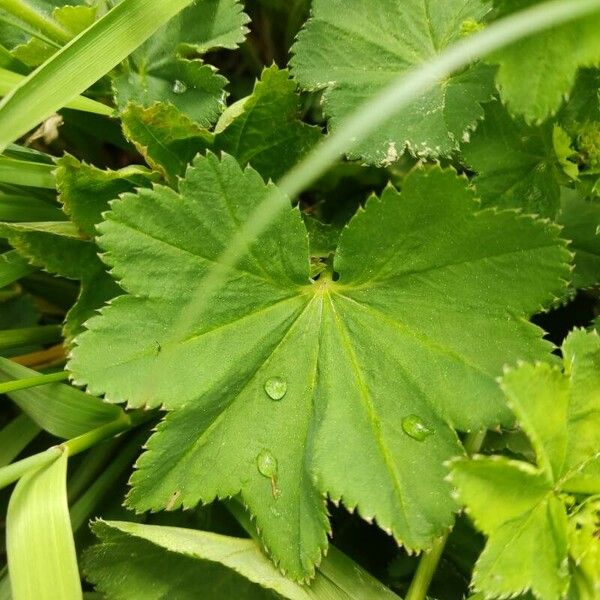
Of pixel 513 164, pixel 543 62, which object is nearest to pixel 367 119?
pixel 543 62

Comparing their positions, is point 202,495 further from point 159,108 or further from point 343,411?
point 159,108

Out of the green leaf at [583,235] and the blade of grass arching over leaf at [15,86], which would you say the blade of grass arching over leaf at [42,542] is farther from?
the green leaf at [583,235]

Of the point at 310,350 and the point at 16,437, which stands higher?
the point at 310,350

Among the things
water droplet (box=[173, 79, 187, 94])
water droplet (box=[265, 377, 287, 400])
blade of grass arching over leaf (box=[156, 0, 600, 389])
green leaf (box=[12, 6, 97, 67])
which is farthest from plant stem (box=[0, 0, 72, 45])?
water droplet (box=[265, 377, 287, 400])

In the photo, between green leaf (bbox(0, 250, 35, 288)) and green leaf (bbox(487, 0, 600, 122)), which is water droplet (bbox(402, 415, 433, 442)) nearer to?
green leaf (bbox(487, 0, 600, 122))

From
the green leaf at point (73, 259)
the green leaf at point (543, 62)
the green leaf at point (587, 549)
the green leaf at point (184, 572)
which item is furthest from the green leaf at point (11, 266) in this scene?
the green leaf at point (587, 549)

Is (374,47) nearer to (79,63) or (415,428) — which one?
(79,63)
